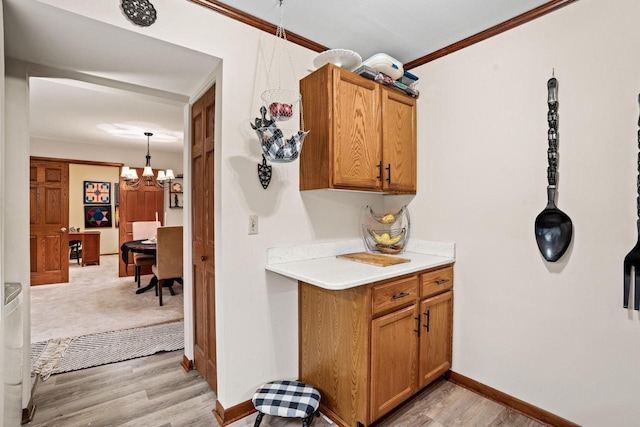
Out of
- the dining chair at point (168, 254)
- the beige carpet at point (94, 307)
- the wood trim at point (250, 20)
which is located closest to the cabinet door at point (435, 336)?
the wood trim at point (250, 20)

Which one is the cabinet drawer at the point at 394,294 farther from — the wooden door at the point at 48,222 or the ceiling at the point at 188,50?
the wooden door at the point at 48,222

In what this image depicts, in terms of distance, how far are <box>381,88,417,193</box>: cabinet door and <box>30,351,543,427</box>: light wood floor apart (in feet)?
4.79

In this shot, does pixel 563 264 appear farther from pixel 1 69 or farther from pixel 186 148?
pixel 1 69

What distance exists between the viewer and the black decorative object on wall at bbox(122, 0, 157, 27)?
5.05 feet

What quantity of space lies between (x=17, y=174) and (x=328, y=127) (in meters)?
1.79

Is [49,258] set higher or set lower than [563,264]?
lower

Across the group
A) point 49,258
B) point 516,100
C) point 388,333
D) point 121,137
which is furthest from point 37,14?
point 49,258

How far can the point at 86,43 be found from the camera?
1657 millimetres

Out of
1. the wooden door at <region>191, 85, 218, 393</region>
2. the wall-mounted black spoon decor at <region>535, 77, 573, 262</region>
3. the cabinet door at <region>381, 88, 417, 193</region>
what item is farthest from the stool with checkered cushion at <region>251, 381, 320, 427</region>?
the wall-mounted black spoon decor at <region>535, 77, 573, 262</region>

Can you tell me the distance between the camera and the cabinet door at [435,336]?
203 cm

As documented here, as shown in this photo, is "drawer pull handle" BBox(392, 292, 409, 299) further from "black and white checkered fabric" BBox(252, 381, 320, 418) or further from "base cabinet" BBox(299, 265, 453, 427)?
"black and white checkered fabric" BBox(252, 381, 320, 418)

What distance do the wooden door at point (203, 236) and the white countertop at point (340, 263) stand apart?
1.67 ft

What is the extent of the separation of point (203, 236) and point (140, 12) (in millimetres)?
1351

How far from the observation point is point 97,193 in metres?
7.31
